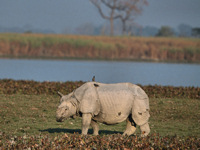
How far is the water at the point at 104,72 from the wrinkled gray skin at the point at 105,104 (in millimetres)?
19908

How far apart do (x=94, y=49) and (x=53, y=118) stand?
33.0m

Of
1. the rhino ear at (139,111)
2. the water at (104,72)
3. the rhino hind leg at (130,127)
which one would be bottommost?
the water at (104,72)

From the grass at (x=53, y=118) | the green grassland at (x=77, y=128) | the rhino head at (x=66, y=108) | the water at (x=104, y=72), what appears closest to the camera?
the green grassland at (x=77, y=128)

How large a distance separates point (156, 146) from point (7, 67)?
104 feet

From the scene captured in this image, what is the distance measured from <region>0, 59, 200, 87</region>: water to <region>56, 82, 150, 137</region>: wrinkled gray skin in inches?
784

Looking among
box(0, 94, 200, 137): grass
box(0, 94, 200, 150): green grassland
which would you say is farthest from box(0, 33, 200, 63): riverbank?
box(0, 94, 200, 137): grass

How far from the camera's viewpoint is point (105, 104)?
8.93 m

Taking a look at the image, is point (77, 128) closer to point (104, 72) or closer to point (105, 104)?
Result: point (105, 104)

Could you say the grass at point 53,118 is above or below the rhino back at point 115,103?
below

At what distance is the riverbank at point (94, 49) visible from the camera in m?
44.4

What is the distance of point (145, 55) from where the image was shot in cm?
4688

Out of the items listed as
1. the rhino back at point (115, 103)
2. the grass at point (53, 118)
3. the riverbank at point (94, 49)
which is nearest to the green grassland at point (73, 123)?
the grass at point (53, 118)

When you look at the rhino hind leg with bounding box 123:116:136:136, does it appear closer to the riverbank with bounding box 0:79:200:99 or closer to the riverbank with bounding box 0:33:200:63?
the riverbank with bounding box 0:79:200:99

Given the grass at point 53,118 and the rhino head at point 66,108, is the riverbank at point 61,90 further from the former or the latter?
the rhino head at point 66,108
